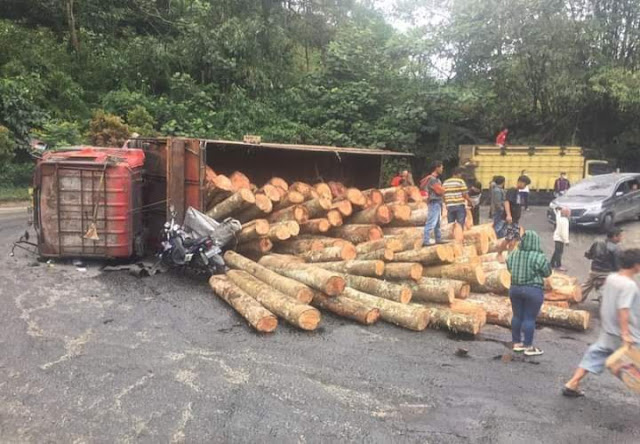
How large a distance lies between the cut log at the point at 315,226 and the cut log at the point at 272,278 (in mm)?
1337

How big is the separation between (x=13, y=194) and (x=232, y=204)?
13160 mm

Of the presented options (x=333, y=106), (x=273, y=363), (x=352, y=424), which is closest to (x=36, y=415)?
(x=273, y=363)

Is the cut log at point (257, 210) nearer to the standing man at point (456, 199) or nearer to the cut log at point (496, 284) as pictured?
the standing man at point (456, 199)

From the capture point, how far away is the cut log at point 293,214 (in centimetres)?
913

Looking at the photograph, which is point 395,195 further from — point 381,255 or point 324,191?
point 381,255

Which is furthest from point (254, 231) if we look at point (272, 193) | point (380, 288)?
point (380, 288)

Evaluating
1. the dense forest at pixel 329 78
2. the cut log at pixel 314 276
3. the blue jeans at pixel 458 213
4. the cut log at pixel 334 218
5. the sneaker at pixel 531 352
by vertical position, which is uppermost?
the dense forest at pixel 329 78

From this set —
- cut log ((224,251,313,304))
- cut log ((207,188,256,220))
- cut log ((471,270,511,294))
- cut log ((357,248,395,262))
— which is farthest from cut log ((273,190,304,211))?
cut log ((471,270,511,294))

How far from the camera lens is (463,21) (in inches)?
859

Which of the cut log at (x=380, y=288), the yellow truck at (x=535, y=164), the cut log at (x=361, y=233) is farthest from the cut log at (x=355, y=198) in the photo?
the yellow truck at (x=535, y=164)

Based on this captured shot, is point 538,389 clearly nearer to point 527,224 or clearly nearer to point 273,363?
point 273,363

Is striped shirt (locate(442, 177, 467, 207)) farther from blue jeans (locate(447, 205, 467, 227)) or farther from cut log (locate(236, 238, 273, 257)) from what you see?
cut log (locate(236, 238, 273, 257))

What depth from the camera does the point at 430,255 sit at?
781 cm

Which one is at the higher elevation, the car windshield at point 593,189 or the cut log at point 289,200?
the car windshield at point 593,189
